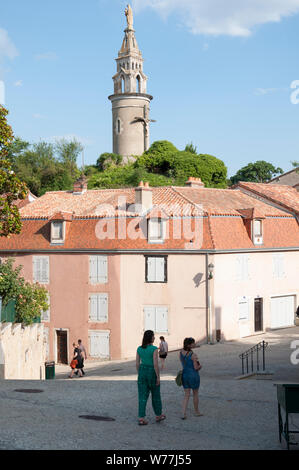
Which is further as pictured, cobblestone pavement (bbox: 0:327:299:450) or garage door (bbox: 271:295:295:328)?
garage door (bbox: 271:295:295:328)

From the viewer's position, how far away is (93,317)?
32.2 m

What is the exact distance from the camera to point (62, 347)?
3309 cm

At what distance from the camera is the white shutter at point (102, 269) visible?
31.9 meters

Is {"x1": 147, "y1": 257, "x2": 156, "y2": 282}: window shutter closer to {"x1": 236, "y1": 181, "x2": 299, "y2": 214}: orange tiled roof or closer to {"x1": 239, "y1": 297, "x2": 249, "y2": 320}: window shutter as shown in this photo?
{"x1": 239, "y1": 297, "x2": 249, "y2": 320}: window shutter

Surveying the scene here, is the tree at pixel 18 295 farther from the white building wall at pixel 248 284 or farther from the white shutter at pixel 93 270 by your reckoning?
the white building wall at pixel 248 284

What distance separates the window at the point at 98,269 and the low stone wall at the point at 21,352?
4804 mm

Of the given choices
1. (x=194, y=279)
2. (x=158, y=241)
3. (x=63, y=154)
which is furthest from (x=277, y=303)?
(x=63, y=154)

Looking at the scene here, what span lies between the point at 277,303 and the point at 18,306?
1549 cm

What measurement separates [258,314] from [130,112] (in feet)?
208

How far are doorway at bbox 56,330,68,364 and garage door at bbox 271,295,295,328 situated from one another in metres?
12.1

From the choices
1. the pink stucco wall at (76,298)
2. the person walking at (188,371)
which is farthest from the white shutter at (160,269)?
the person walking at (188,371)

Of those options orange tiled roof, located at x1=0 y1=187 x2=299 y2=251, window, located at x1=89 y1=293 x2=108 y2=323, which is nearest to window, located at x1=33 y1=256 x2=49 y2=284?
orange tiled roof, located at x1=0 y1=187 x2=299 y2=251

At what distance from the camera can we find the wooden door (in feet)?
108

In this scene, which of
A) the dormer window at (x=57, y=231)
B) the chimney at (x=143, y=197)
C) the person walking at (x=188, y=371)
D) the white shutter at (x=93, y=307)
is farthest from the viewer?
the dormer window at (x=57, y=231)
